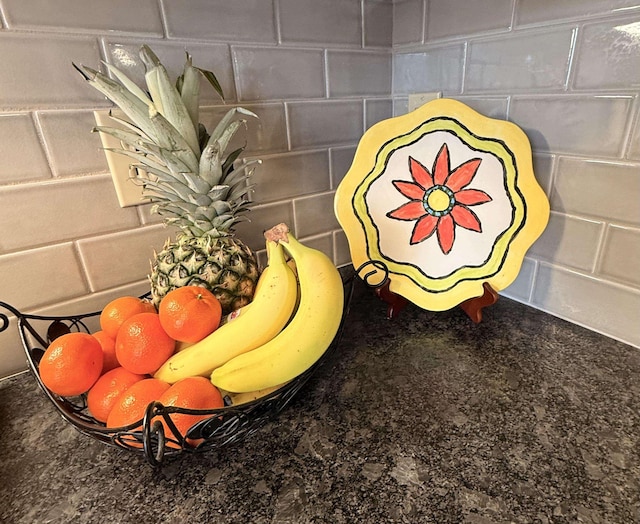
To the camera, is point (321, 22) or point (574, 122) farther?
point (321, 22)

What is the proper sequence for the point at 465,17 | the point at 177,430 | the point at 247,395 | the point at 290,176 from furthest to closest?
the point at 290,176
the point at 465,17
the point at 247,395
the point at 177,430

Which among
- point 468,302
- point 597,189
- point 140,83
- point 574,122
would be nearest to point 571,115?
point 574,122

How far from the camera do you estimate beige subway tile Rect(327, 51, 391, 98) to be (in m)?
0.83

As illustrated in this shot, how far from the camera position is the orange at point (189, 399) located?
0.43 metres

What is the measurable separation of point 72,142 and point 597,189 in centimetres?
80

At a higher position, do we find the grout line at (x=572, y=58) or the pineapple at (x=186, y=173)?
the grout line at (x=572, y=58)

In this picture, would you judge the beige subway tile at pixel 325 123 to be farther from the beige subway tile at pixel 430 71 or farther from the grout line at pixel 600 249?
the grout line at pixel 600 249

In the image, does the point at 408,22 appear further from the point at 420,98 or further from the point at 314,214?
the point at 314,214

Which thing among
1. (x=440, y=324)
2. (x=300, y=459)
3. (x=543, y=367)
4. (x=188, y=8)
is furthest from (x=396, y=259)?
(x=188, y=8)

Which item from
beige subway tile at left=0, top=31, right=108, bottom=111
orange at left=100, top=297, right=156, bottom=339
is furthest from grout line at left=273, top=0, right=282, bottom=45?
orange at left=100, top=297, right=156, bottom=339

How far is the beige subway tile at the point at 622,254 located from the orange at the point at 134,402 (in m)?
0.68

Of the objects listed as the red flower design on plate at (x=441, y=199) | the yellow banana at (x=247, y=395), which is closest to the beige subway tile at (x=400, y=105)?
the red flower design on plate at (x=441, y=199)

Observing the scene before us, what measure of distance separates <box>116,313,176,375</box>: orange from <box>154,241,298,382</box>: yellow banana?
18 millimetres

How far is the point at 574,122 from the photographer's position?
0.63 m
